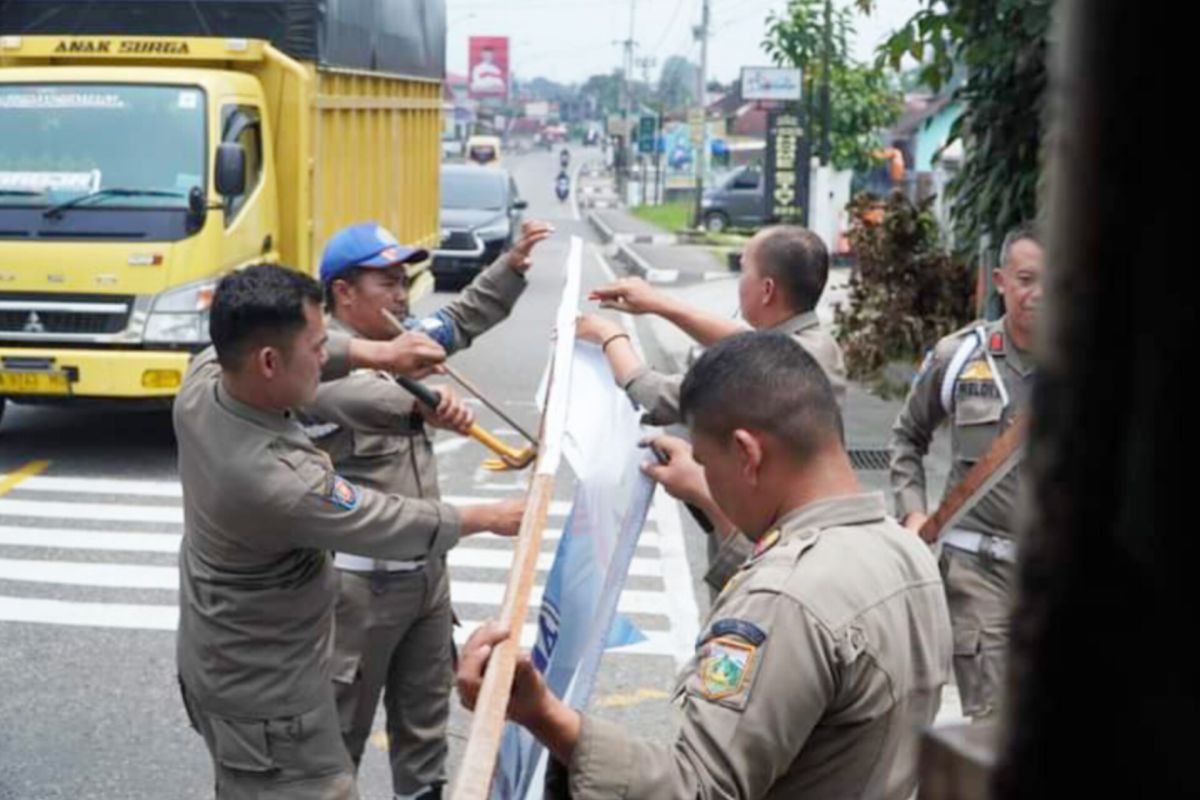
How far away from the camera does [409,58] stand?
16719 millimetres

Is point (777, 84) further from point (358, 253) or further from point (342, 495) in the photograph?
point (342, 495)

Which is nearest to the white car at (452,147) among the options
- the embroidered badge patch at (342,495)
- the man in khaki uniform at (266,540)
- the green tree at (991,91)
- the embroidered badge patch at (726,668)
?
the green tree at (991,91)

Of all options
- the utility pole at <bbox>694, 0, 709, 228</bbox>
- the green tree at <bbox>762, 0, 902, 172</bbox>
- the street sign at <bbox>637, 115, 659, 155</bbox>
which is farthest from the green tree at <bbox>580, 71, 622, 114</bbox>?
the green tree at <bbox>762, 0, 902, 172</bbox>

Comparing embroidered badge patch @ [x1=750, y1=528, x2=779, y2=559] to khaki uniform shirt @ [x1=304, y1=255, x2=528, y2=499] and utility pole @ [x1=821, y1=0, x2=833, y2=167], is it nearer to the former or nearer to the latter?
khaki uniform shirt @ [x1=304, y1=255, x2=528, y2=499]

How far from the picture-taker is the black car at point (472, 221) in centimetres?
2542

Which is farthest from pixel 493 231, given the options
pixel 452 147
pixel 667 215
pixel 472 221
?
pixel 452 147

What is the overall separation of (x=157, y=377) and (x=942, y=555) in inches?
287

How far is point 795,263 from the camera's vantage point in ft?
15.0

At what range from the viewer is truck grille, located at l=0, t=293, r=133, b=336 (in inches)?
435

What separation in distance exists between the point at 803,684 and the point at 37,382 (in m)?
9.66

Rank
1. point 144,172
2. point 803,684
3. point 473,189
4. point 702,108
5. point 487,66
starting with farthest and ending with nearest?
point 487,66
point 702,108
point 473,189
point 144,172
point 803,684

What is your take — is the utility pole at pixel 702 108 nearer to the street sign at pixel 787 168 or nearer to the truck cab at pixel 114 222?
the street sign at pixel 787 168

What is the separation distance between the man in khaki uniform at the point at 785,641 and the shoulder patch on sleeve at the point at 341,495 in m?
1.35

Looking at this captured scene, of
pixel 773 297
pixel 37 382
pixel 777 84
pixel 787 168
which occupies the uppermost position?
pixel 777 84
